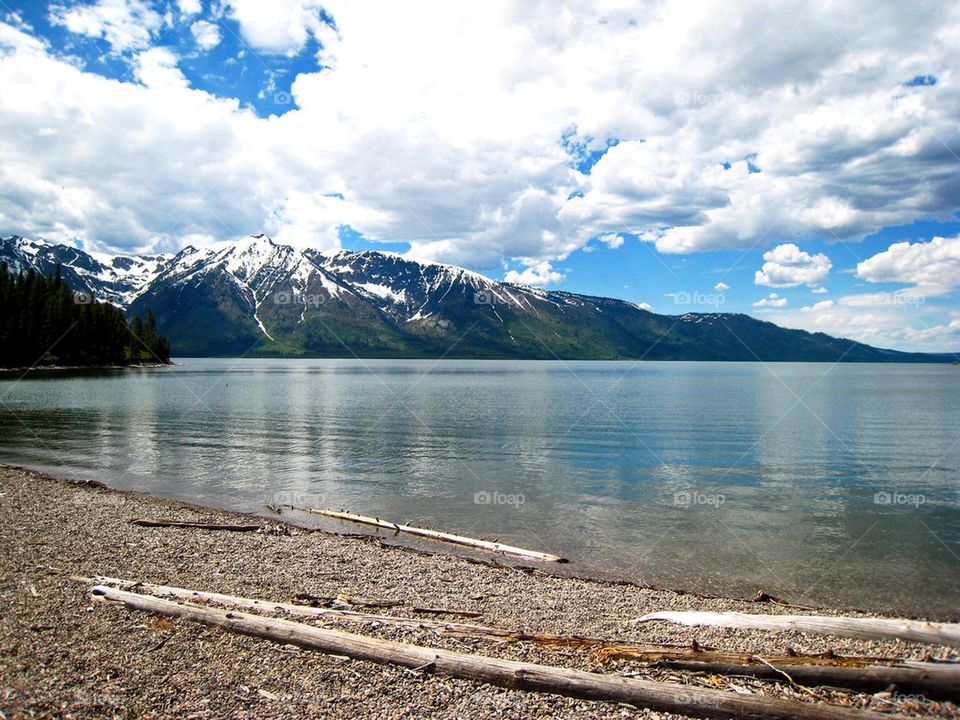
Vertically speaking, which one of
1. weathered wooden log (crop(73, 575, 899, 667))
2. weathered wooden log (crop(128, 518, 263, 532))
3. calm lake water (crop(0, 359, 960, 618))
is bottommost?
calm lake water (crop(0, 359, 960, 618))

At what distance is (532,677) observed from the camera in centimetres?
1095

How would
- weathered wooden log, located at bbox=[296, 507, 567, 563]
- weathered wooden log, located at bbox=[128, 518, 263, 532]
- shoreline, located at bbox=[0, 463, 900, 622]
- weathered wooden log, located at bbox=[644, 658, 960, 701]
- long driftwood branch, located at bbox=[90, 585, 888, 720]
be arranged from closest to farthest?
1. long driftwood branch, located at bbox=[90, 585, 888, 720]
2. weathered wooden log, located at bbox=[644, 658, 960, 701]
3. shoreline, located at bbox=[0, 463, 900, 622]
4. weathered wooden log, located at bbox=[296, 507, 567, 563]
5. weathered wooden log, located at bbox=[128, 518, 263, 532]

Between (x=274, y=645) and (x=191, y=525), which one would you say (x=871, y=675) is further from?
(x=191, y=525)

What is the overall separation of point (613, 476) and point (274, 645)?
31.8 m

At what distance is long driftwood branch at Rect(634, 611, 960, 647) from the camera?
545 inches

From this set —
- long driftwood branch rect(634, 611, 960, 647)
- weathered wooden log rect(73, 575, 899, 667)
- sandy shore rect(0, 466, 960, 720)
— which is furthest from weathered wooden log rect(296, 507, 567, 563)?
weathered wooden log rect(73, 575, 899, 667)

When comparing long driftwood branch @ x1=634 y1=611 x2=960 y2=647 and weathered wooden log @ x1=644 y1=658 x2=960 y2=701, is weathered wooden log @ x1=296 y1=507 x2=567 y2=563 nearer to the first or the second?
long driftwood branch @ x1=634 y1=611 x2=960 y2=647

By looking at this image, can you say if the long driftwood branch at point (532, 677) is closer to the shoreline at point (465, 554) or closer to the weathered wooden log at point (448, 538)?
the shoreline at point (465, 554)

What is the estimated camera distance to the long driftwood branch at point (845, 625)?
545 inches

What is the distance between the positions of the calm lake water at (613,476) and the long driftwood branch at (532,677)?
1215 cm

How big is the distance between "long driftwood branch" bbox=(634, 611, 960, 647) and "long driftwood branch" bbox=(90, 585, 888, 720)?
5.06 meters

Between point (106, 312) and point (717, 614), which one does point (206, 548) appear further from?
point (106, 312)

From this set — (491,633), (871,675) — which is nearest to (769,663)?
(871,675)

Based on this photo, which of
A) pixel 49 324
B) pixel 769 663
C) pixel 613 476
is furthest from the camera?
pixel 49 324
